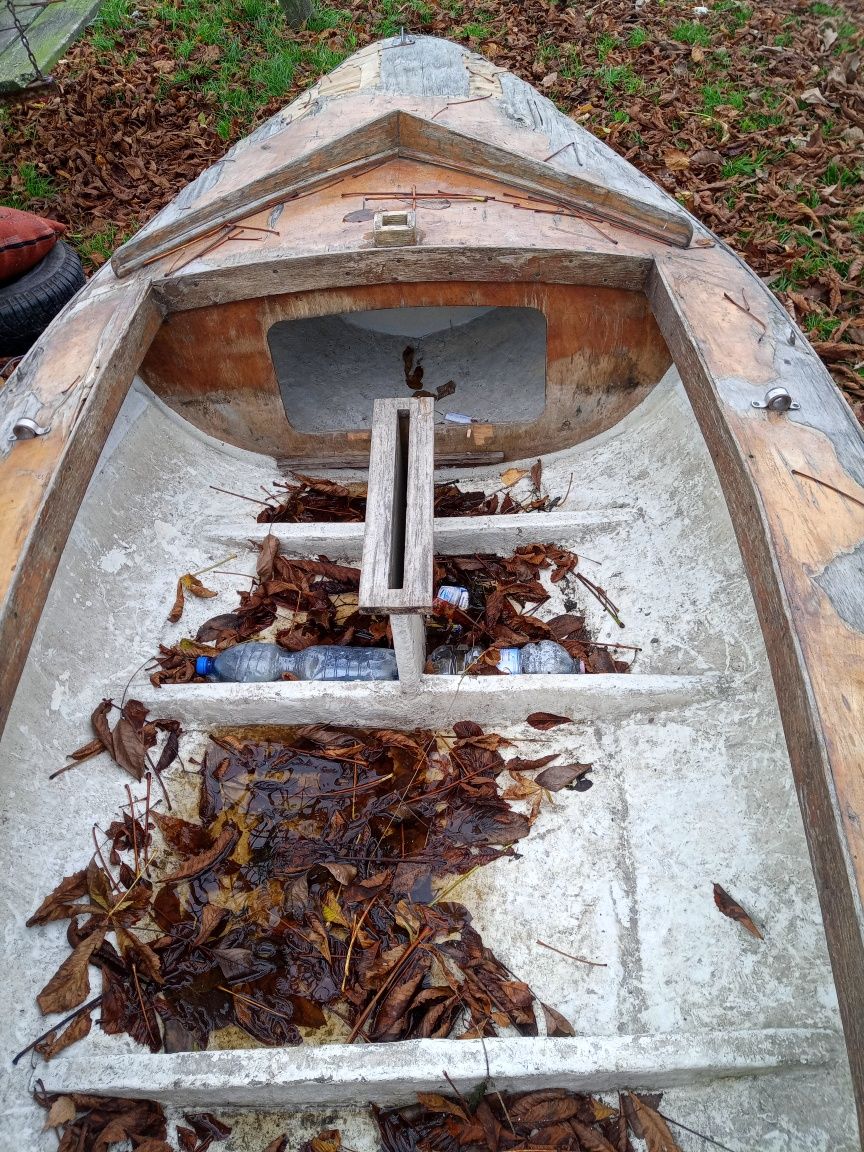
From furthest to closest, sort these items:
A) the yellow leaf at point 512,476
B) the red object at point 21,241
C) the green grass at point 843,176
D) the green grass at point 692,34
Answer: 1. the green grass at point 692,34
2. the green grass at point 843,176
3. the red object at point 21,241
4. the yellow leaf at point 512,476

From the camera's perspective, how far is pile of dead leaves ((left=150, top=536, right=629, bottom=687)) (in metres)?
2.80

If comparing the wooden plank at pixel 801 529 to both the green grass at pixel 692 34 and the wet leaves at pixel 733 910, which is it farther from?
the green grass at pixel 692 34

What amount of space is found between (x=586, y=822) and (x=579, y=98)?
6451 mm

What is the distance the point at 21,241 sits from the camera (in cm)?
411

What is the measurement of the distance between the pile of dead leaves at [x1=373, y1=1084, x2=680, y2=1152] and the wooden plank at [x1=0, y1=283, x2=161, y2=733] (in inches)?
61.5

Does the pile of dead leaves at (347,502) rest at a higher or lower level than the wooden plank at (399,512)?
higher

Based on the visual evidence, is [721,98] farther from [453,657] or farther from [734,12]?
[453,657]

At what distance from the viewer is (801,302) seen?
4.21m

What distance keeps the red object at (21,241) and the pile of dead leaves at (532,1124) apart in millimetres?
4534

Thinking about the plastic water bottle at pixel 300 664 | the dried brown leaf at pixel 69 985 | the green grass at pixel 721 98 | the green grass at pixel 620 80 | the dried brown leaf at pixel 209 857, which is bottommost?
the dried brown leaf at pixel 69 985

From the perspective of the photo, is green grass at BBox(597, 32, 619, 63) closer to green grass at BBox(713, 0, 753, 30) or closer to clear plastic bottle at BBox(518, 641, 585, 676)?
green grass at BBox(713, 0, 753, 30)

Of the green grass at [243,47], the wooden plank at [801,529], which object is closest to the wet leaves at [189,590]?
the wooden plank at [801,529]

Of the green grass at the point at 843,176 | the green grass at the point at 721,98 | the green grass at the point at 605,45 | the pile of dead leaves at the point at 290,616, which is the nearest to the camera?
the pile of dead leaves at the point at 290,616

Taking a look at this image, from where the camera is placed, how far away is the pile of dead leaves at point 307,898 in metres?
2.08
